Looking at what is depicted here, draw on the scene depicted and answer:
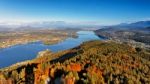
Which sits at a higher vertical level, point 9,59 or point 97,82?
point 97,82

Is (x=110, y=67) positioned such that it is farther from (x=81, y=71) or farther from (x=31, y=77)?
(x=31, y=77)

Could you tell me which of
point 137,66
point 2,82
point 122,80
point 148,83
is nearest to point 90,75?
point 122,80

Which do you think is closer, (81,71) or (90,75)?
(90,75)

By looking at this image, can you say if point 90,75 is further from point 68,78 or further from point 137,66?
point 137,66

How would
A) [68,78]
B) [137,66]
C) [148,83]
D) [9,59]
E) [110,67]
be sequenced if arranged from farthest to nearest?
[9,59]
[137,66]
[110,67]
[148,83]
[68,78]

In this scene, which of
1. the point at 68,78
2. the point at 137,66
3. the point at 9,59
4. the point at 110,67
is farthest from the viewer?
the point at 9,59

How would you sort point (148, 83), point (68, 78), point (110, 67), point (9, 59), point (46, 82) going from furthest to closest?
point (9, 59) → point (110, 67) → point (148, 83) → point (46, 82) → point (68, 78)

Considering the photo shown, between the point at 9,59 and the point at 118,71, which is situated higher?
the point at 118,71

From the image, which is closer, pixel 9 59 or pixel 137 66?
pixel 137 66

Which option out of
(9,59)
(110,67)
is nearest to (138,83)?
(110,67)
